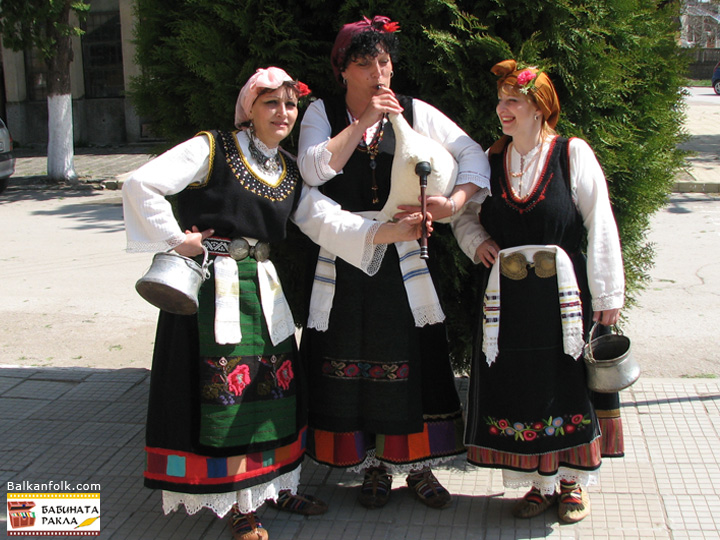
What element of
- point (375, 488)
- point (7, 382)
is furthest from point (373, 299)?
point (7, 382)

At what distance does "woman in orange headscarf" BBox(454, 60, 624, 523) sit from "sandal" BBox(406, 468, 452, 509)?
254 millimetres

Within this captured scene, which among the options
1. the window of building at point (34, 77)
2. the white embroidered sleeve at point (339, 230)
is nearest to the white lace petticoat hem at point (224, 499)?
the white embroidered sleeve at point (339, 230)

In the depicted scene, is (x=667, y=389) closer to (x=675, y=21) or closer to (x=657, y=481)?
(x=657, y=481)

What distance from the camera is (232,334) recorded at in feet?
9.34

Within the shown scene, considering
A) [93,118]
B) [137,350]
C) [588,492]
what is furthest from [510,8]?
[93,118]

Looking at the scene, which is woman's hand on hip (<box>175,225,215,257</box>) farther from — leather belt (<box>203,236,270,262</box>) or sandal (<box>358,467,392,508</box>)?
sandal (<box>358,467,392,508</box>)

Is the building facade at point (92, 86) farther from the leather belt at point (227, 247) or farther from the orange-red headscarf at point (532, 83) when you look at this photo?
the orange-red headscarf at point (532, 83)

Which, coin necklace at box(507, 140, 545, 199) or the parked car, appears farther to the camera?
the parked car

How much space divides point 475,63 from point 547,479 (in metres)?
1.72

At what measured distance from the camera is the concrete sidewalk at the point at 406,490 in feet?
10.2

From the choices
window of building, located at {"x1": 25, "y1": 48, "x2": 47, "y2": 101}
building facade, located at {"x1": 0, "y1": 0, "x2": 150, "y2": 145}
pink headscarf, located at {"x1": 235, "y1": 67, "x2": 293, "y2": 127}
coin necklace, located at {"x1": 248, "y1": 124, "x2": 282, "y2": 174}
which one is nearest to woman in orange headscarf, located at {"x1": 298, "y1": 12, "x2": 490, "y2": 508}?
coin necklace, located at {"x1": 248, "y1": 124, "x2": 282, "y2": 174}

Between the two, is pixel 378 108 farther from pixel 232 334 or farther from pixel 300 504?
pixel 300 504

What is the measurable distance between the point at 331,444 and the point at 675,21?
2585mm

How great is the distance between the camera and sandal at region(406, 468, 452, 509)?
3254 mm
